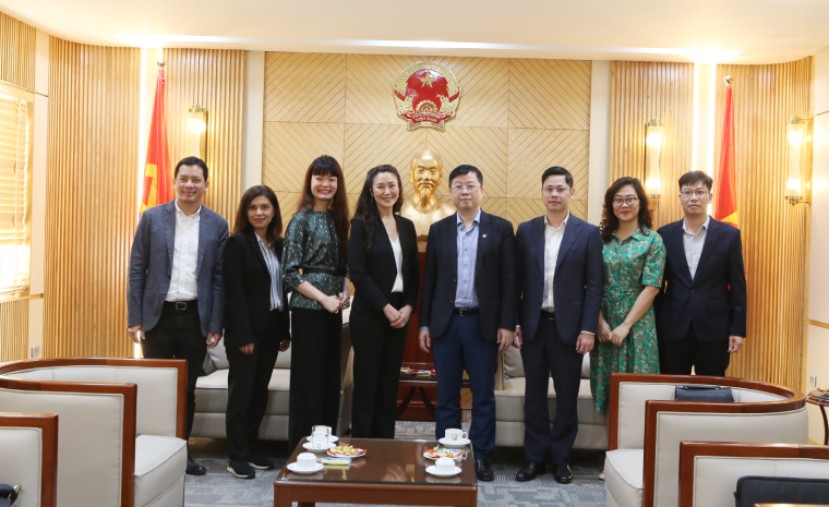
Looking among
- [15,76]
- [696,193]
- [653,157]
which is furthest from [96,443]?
[653,157]

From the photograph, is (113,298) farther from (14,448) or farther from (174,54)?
(14,448)

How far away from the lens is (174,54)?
6.60 meters

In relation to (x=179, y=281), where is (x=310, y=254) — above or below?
above

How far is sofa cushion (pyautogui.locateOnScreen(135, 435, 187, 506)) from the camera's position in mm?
2834

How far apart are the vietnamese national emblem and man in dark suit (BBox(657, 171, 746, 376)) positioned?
3077 millimetres

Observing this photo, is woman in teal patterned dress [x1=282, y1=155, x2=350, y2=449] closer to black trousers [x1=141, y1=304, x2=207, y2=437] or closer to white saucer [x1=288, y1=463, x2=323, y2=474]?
black trousers [x1=141, y1=304, x2=207, y2=437]

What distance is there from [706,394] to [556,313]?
3.32ft

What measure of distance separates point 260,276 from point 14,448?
187 centimetres

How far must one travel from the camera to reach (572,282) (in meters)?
3.92

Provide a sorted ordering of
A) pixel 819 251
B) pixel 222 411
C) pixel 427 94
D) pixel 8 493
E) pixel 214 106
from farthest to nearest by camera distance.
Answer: pixel 427 94 < pixel 214 106 < pixel 819 251 < pixel 222 411 < pixel 8 493

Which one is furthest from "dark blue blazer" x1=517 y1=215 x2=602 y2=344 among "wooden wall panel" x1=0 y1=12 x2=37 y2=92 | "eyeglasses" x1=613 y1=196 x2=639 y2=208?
"wooden wall panel" x1=0 y1=12 x2=37 y2=92

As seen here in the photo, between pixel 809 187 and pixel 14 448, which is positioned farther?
pixel 809 187

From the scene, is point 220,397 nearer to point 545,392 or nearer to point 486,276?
point 486,276

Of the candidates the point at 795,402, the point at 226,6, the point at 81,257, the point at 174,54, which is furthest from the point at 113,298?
the point at 795,402
